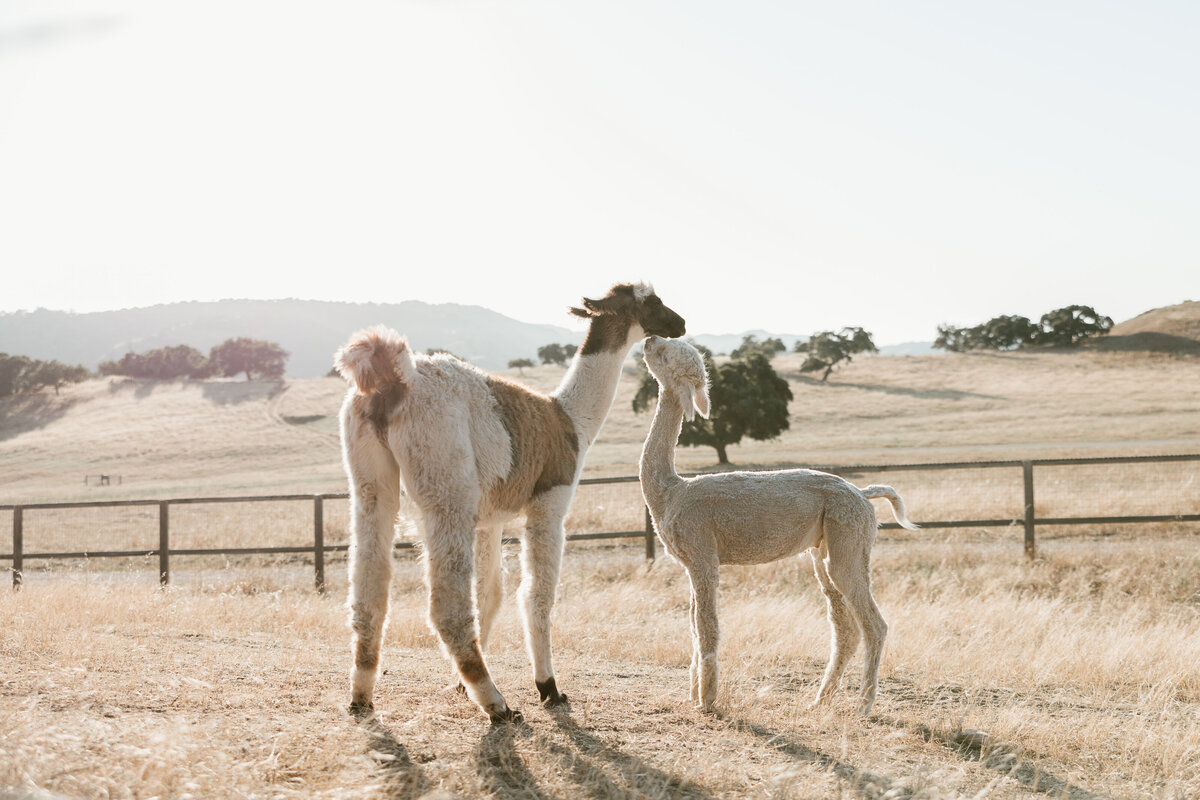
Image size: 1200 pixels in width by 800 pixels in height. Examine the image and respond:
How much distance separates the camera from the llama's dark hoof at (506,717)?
16.0 ft

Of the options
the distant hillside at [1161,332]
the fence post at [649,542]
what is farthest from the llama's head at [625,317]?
the distant hillside at [1161,332]

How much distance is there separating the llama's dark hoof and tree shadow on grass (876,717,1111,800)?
2275mm

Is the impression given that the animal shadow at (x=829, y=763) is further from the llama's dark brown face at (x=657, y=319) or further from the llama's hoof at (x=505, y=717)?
the llama's dark brown face at (x=657, y=319)

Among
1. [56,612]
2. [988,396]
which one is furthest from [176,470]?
A: [988,396]

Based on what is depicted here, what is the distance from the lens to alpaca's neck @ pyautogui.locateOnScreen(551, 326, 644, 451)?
19.8 feet

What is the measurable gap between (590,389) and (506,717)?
2.24m

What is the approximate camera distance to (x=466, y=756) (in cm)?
429

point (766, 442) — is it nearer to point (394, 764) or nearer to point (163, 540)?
point (163, 540)

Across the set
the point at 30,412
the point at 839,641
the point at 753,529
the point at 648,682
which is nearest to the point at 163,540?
the point at 648,682

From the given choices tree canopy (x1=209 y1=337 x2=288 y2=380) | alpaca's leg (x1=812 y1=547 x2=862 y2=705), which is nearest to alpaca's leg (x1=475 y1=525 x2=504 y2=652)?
alpaca's leg (x1=812 y1=547 x2=862 y2=705)

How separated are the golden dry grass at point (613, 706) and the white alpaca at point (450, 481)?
1.47 feet

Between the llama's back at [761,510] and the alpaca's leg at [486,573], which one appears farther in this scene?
the alpaca's leg at [486,573]

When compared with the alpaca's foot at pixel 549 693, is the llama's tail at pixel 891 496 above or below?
above

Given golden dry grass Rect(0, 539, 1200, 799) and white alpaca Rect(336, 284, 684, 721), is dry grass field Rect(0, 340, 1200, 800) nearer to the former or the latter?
golden dry grass Rect(0, 539, 1200, 799)
